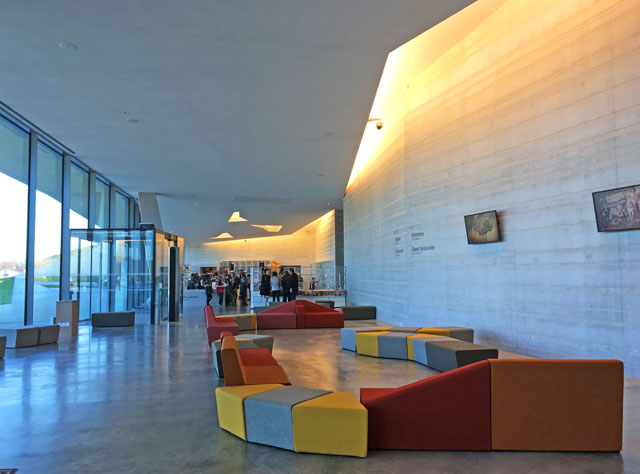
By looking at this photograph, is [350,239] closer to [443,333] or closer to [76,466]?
[443,333]

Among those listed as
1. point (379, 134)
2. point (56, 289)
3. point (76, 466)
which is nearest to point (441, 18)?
point (76, 466)

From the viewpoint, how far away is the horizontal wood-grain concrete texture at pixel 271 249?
125 feet

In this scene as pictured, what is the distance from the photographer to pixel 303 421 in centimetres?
400

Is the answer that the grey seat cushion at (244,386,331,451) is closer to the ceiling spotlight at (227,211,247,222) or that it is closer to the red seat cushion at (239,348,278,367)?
the red seat cushion at (239,348,278,367)

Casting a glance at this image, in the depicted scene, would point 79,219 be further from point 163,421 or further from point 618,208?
point 618,208

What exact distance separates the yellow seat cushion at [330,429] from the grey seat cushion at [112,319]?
448 inches

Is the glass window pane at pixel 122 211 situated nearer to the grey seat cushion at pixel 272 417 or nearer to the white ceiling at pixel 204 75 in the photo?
the white ceiling at pixel 204 75

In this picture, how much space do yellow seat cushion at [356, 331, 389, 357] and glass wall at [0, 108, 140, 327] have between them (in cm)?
780

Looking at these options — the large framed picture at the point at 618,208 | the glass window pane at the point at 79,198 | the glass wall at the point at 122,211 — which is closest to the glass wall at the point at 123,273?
the glass window pane at the point at 79,198

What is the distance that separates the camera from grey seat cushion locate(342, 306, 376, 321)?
1628 centimetres

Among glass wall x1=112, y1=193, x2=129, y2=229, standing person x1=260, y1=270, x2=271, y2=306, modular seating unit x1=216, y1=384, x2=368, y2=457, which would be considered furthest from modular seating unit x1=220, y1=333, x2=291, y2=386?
glass wall x1=112, y1=193, x2=129, y2=229

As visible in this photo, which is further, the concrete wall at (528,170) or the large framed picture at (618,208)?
the concrete wall at (528,170)

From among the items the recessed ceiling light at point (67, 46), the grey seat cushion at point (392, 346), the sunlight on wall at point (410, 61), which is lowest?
the grey seat cushion at point (392, 346)

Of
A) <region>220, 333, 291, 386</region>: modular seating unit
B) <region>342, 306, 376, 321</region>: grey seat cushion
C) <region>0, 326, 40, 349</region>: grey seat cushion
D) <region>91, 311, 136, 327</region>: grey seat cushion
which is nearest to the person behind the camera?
<region>220, 333, 291, 386</region>: modular seating unit
